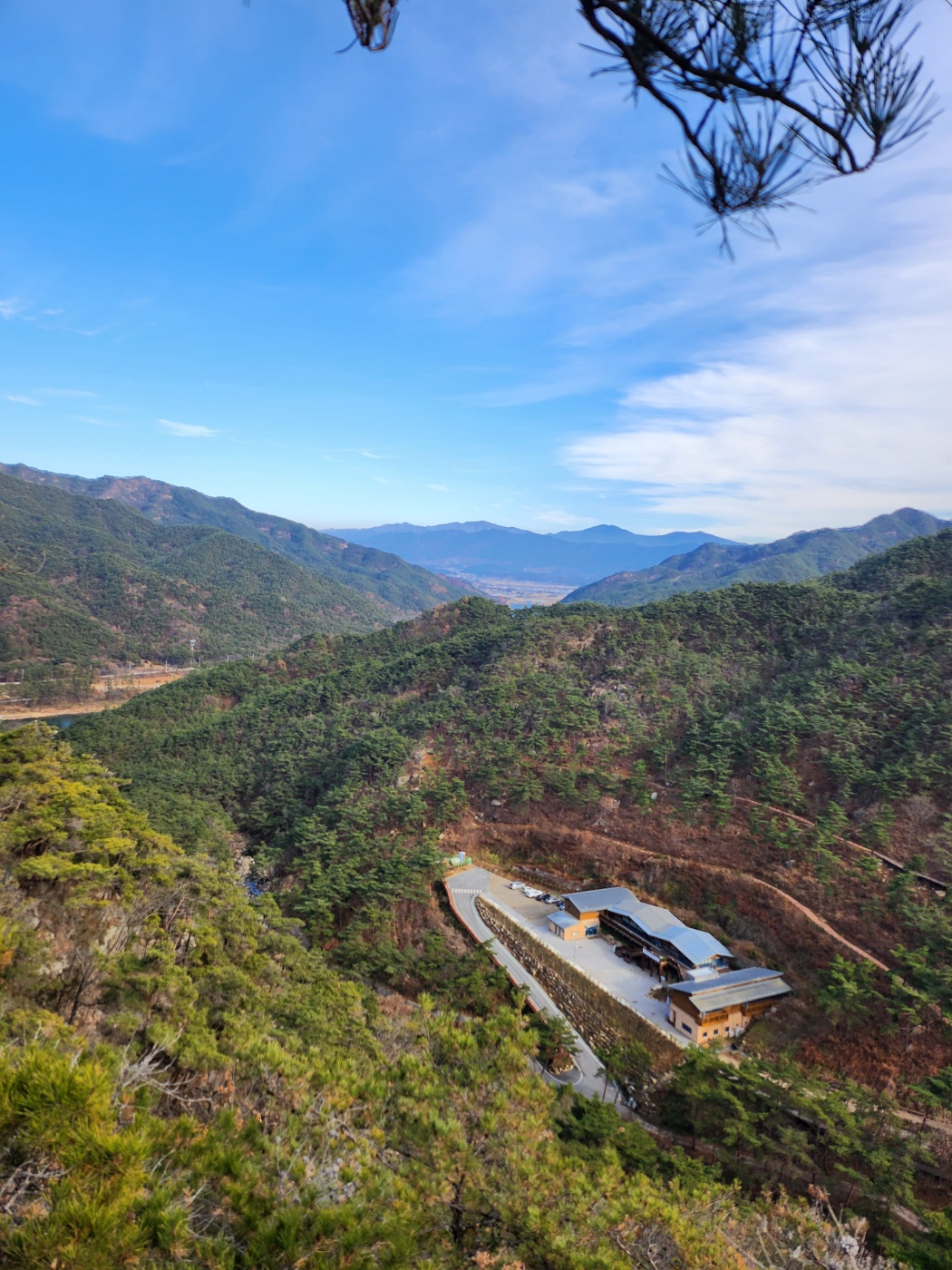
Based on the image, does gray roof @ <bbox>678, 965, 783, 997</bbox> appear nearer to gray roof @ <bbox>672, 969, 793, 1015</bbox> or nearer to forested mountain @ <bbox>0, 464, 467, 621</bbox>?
gray roof @ <bbox>672, 969, 793, 1015</bbox>

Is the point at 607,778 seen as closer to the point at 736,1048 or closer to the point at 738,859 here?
the point at 738,859

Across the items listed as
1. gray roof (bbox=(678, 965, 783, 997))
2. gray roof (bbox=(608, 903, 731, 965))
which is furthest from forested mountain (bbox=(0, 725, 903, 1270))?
gray roof (bbox=(608, 903, 731, 965))

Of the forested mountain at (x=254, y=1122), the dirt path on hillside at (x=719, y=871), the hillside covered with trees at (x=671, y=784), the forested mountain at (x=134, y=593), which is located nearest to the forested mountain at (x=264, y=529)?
the forested mountain at (x=134, y=593)

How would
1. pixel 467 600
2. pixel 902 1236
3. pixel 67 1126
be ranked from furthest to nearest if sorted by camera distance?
1. pixel 467 600
2. pixel 902 1236
3. pixel 67 1126

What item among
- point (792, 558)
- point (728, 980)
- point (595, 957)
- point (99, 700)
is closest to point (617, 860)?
point (595, 957)

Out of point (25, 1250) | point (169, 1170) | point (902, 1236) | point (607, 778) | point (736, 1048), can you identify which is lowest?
point (736, 1048)

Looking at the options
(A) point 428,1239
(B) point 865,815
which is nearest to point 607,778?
(B) point 865,815

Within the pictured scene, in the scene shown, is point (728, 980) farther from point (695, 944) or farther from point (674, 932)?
point (674, 932)

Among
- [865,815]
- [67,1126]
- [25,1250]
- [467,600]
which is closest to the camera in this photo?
[25,1250]
